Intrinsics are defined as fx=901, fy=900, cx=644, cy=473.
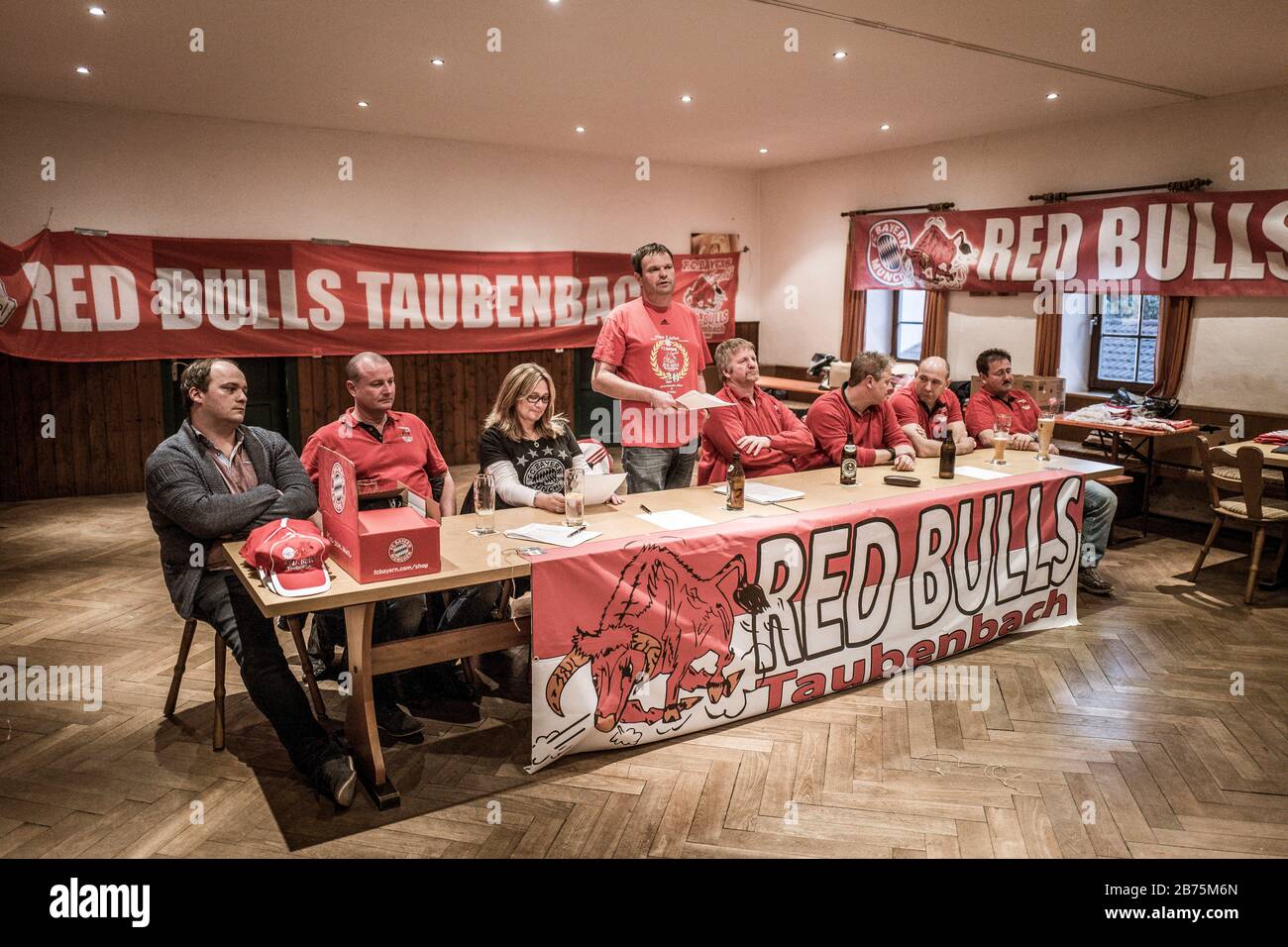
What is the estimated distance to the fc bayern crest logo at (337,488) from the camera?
2727 millimetres

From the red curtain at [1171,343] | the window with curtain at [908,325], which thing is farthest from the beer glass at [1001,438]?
the window with curtain at [908,325]

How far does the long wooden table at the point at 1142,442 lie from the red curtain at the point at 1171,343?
0.46 meters

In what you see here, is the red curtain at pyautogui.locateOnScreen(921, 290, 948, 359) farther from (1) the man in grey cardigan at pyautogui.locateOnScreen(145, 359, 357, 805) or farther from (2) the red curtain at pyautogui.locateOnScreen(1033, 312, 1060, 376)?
(1) the man in grey cardigan at pyautogui.locateOnScreen(145, 359, 357, 805)

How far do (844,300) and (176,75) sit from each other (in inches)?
245

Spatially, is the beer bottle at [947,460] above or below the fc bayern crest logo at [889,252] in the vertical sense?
below

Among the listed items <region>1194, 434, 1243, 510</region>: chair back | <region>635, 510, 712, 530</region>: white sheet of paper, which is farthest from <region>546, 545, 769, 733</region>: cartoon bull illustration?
<region>1194, 434, 1243, 510</region>: chair back

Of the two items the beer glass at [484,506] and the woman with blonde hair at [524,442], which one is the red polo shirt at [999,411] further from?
the beer glass at [484,506]

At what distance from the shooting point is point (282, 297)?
7.65 metres

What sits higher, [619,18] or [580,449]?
[619,18]

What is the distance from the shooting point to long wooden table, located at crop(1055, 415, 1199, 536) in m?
5.96

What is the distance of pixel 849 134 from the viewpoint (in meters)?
7.88

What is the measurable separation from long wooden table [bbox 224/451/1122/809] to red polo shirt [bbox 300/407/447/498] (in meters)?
0.43
